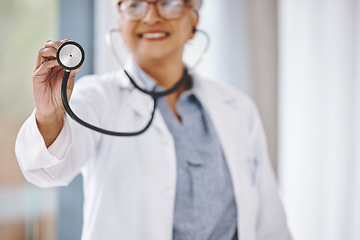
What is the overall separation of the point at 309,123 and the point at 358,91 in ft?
0.64

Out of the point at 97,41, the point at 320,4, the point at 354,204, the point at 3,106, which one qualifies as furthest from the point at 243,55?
the point at 3,106

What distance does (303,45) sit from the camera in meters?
1.28

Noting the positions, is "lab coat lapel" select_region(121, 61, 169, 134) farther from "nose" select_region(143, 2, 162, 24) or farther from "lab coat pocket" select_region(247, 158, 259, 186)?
"lab coat pocket" select_region(247, 158, 259, 186)

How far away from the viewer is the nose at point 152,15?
725 mm

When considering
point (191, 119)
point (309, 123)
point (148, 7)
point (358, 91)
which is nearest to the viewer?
point (148, 7)

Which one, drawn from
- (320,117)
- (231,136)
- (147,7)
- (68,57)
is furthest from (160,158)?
(320,117)

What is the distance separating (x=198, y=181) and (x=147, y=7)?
1.27 ft

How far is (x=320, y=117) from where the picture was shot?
124 centimetres

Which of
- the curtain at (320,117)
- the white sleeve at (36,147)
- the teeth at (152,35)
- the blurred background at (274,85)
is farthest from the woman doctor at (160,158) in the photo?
the curtain at (320,117)

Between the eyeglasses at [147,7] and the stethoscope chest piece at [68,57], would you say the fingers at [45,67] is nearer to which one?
the stethoscope chest piece at [68,57]

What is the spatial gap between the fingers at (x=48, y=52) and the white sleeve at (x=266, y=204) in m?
0.67

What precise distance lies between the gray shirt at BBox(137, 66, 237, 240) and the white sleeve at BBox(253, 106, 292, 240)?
0.15m

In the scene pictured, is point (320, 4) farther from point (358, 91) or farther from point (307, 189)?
point (307, 189)

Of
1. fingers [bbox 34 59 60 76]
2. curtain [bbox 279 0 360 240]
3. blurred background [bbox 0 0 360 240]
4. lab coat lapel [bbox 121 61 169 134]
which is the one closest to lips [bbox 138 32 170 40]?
lab coat lapel [bbox 121 61 169 134]
